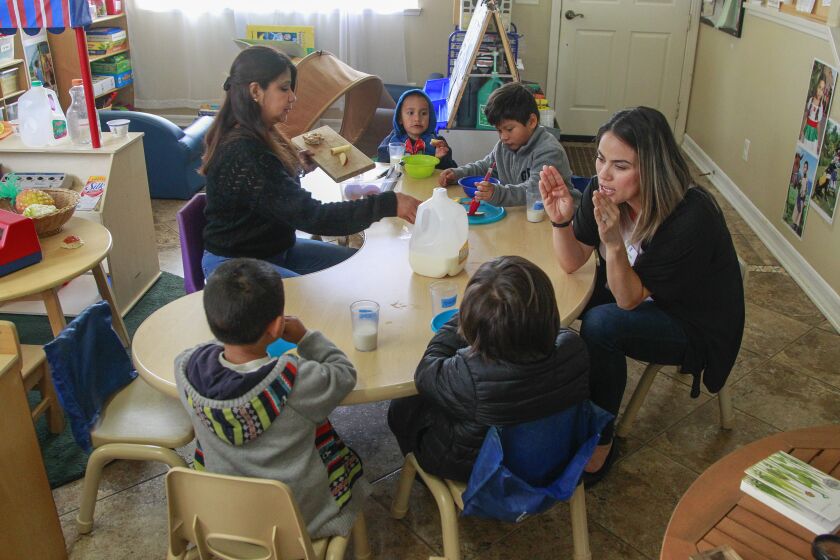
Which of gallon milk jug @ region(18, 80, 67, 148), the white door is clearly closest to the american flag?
gallon milk jug @ region(18, 80, 67, 148)

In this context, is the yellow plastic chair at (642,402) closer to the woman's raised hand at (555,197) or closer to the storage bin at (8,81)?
the woman's raised hand at (555,197)

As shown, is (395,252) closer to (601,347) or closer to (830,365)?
(601,347)

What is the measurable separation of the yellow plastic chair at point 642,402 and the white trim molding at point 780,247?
1.07 m

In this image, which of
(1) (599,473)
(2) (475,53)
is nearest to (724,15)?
(2) (475,53)

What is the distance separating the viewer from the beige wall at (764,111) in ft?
12.1

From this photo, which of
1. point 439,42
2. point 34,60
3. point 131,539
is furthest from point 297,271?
point 439,42

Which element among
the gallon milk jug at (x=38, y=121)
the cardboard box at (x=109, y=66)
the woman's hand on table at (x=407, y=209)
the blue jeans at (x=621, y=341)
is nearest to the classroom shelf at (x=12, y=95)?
the cardboard box at (x=109, y=66)

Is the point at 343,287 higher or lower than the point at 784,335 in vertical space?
higher

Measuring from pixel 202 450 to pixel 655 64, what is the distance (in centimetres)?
534

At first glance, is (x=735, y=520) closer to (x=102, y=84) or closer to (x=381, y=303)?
(x=381, y=303)

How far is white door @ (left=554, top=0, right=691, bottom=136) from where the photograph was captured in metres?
5.86

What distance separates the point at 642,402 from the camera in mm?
2574

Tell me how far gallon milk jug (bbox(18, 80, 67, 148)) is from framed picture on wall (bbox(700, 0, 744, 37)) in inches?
160

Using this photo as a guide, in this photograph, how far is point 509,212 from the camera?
2.66 metres
